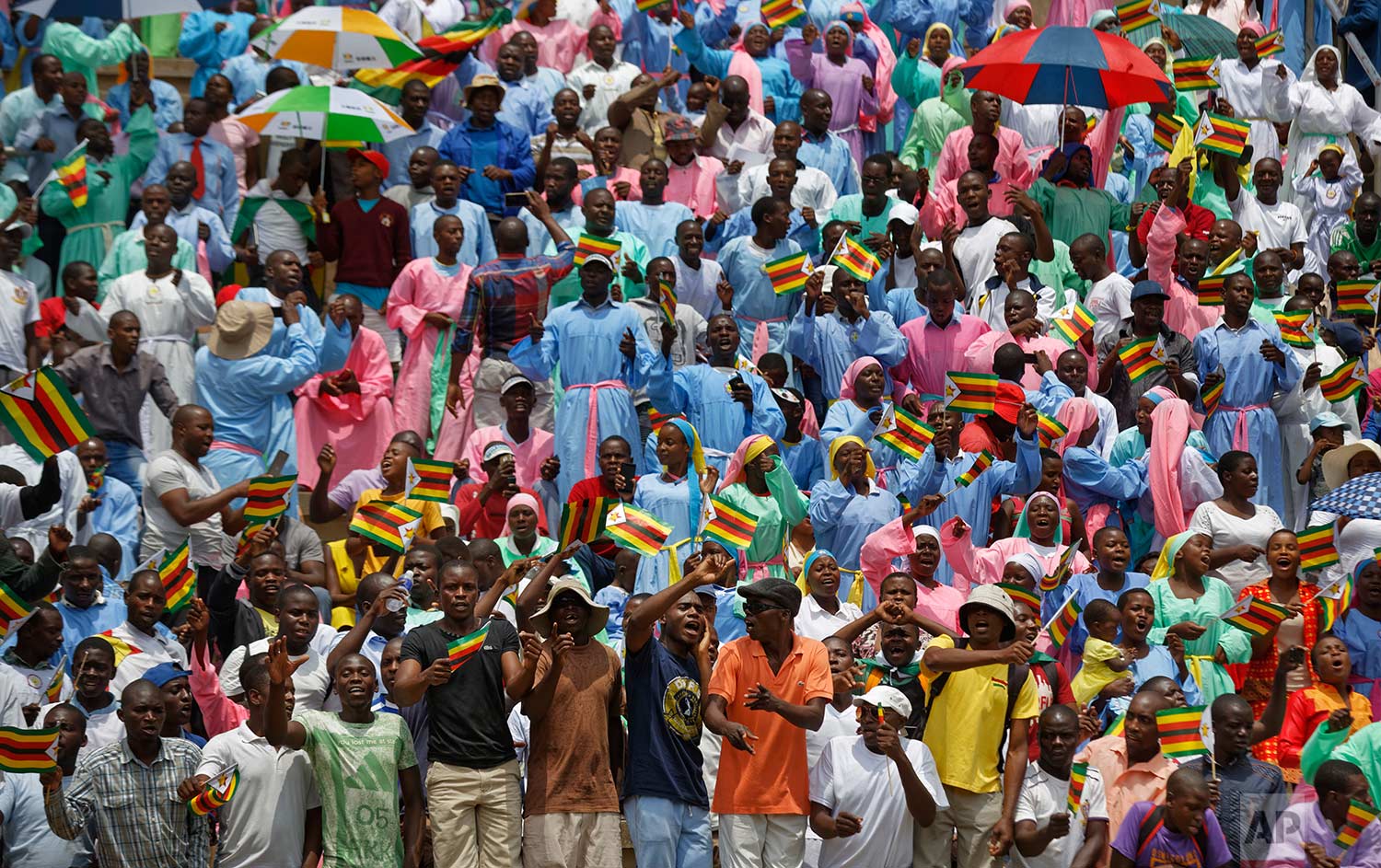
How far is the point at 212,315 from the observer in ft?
49.6

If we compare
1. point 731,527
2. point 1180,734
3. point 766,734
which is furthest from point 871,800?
point 731,527

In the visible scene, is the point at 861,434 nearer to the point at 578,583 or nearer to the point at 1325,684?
the point at 1325,684

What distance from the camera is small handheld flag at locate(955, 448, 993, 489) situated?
13.8m

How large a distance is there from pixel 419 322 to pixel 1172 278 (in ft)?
18.4

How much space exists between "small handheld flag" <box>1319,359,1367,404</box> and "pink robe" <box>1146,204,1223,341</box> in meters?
1.08

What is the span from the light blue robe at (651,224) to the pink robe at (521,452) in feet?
8.55

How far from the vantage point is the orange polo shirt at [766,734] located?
10258 millimetres

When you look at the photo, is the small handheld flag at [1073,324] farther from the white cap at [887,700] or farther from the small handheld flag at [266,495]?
the small handheld flag at [266,495]

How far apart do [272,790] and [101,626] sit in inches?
88.0

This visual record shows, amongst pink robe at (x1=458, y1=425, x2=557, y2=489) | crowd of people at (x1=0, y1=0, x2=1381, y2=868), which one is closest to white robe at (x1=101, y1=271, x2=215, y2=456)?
crowd of people at (x1=0, y1=0, x2=1381, y2=868)

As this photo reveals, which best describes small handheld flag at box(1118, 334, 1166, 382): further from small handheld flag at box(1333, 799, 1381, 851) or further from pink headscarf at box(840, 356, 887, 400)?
small handheld flag at box(1333, 799, 1381, 851)

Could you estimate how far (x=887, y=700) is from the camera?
10516mm

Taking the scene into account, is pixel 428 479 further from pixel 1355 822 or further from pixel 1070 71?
pixel 1070 71

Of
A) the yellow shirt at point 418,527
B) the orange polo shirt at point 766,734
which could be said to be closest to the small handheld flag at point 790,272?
the yellow shirt at point 418,527
